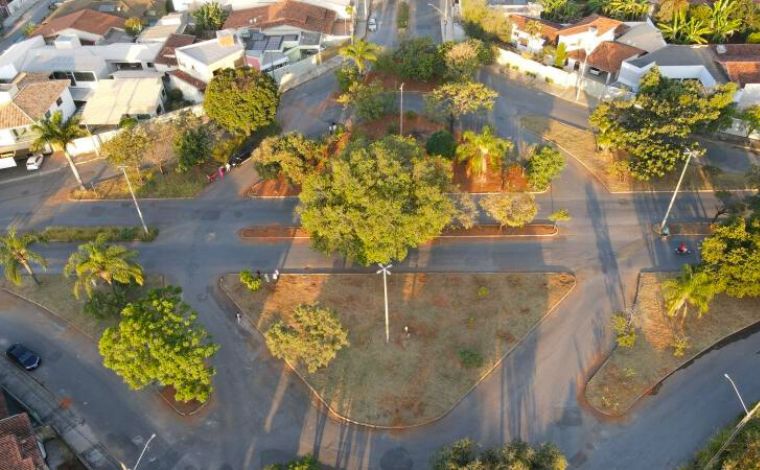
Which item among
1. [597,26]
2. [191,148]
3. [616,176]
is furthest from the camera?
[597,26]

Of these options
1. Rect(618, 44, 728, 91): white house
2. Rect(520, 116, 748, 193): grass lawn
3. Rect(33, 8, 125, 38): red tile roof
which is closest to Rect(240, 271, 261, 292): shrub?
Rect(520, 116, 748, 193): grass lawn

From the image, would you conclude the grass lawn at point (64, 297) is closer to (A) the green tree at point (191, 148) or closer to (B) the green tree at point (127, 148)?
(B) the green tree at point (127, 148)

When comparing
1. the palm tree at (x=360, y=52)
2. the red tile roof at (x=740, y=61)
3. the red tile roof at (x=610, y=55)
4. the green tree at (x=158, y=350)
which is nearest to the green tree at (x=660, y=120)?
the red tile roof at (x=740, y=61)

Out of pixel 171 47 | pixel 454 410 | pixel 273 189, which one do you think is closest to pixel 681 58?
pixel 273 189

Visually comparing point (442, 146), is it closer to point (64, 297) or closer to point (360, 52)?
point (360, 52)

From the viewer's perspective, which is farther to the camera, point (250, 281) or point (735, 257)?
point (250, 281)

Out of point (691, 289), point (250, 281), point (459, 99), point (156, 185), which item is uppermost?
point (459, 99)

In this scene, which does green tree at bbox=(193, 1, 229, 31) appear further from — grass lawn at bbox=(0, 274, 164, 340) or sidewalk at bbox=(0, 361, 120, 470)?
sidewalk at bbox=(0, 361, 120, 470)
